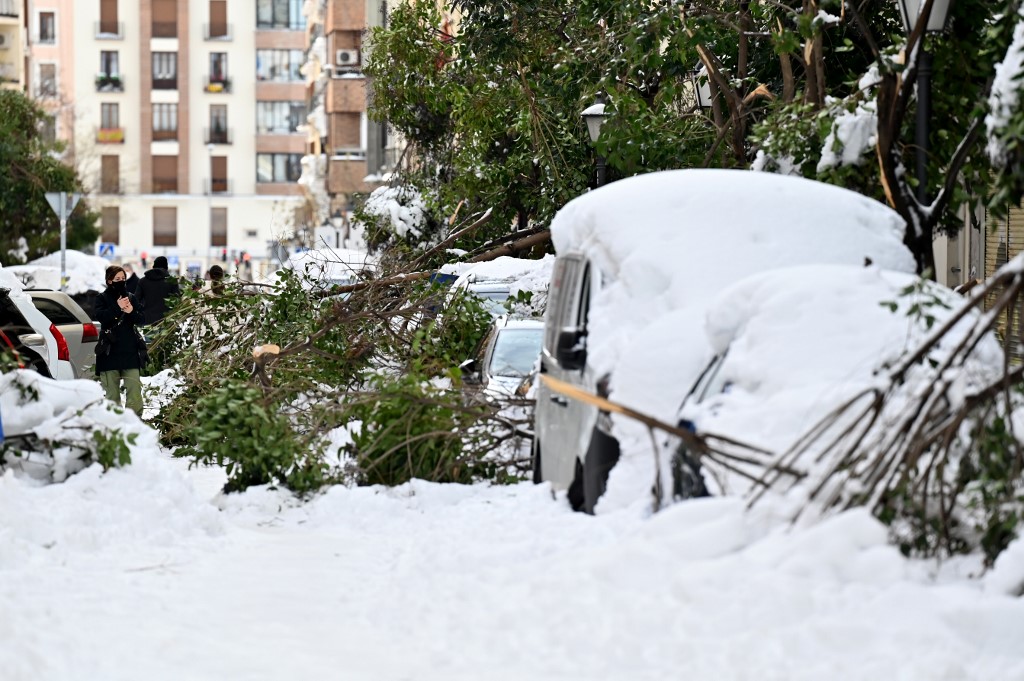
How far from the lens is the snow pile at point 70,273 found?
130ft

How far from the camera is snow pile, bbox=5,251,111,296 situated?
1560 inches

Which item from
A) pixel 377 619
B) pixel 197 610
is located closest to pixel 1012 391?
pixel 377 619

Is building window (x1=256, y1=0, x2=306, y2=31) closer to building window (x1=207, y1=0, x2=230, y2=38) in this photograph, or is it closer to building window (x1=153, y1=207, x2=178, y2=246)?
building window (x1=207, y1=0, x2=230, y2=38)

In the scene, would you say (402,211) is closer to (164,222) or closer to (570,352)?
(570,352)

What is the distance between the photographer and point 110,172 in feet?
333

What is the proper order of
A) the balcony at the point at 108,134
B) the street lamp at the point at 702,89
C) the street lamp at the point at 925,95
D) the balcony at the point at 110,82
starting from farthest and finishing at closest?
the balcony at the point at 108,134 → the balcony at the point at 110,82 → the street lamp at the point at 702,89 → the street lamp at the point at 925,95

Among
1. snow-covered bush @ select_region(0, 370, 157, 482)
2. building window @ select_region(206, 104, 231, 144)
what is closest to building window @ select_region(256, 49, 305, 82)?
building window @ select_region(206, 104, 231, 144)

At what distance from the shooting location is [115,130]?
333 feet

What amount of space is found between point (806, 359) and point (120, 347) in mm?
10072

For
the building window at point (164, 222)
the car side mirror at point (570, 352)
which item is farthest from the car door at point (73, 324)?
the building window at point (164, 222)

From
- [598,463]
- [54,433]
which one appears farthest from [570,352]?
[54,433]

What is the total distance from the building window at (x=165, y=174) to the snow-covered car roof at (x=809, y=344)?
9693 centimetres

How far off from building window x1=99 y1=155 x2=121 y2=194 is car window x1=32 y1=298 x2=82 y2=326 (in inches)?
3102

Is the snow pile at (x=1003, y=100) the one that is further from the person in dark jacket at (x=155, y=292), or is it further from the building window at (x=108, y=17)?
the building window at (x=108, y=17)
